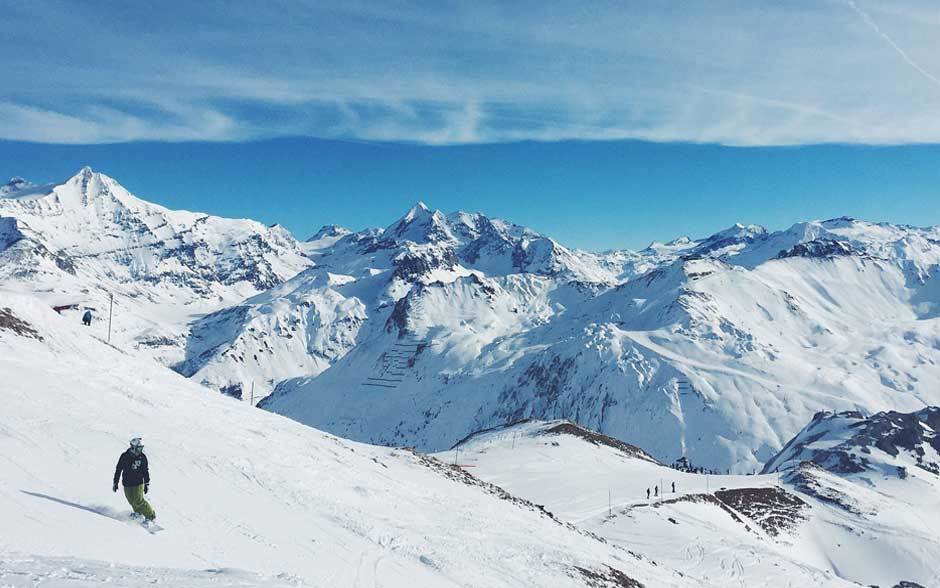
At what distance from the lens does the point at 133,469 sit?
17125 millimetres

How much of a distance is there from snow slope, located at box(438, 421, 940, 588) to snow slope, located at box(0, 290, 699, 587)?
11704 mm

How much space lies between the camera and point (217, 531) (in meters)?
18.4

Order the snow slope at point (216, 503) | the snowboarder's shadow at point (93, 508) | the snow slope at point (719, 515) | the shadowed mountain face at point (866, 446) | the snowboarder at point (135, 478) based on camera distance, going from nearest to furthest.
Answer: the snow slope at point (216, 503), the snowboarder's shadow at point (93, 508), the snowboarder at point (135, 478), the snow slope at point (719, 515), the shadowed mountain face at point (866, 446)

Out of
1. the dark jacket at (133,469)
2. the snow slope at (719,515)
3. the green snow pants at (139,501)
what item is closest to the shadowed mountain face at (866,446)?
the snow slope at (719,515)

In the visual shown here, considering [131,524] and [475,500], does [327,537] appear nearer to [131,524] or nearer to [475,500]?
[131,524]

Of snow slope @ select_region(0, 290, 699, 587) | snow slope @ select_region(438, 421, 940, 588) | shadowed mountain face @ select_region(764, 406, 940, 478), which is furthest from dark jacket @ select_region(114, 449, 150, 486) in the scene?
shadowed mountain face @ select_region(764, 406, 940, 478)

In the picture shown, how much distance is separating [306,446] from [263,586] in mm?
21132

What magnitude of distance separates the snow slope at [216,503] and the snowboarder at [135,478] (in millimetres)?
554

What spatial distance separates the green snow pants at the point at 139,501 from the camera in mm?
17172

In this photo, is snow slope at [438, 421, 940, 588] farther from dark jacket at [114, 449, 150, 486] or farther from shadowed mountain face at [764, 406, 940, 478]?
dark jacket at [114, 449, 150, 486]

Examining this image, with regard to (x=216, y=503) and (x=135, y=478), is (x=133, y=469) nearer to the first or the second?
(x=135, y=478)

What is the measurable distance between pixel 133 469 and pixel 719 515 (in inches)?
2113

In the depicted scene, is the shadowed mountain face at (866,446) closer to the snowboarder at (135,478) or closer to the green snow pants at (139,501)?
the green snow pants at (139,501)

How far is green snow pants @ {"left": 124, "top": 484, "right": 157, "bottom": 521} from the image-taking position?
1717 cm
